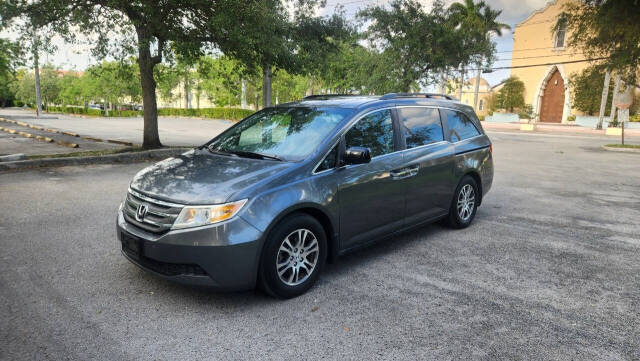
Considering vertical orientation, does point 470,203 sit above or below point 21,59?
below

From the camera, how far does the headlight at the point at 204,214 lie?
10.6 ft

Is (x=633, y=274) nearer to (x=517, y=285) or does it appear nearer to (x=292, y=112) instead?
(x=517, y=285)

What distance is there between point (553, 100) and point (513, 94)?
4707 mm

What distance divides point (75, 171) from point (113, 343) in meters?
8.11

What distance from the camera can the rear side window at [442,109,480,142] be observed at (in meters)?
5.58

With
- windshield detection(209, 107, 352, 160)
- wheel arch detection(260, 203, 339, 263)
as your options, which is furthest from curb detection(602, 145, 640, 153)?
wheel arch detection(260, 203, 339, 263)

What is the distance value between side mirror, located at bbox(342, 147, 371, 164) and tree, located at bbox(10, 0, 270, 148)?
7802mm

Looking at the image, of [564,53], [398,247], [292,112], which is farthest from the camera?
[564,53]

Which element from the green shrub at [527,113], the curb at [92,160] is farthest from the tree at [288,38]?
the green shrub at [527,113]

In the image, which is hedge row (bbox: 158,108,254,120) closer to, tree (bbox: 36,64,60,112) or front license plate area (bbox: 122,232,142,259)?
tree (bbox: 36,64,60,112)

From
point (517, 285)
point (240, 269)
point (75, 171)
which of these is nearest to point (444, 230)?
point (517, 285)

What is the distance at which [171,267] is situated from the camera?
3.37 meters

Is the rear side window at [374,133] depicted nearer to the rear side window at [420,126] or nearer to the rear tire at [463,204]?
the rear side window at [420,126]

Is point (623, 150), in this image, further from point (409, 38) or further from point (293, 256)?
point (293, 256)
